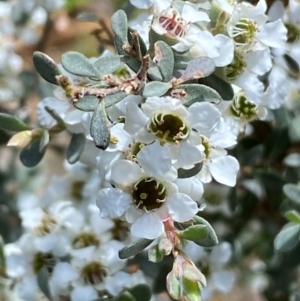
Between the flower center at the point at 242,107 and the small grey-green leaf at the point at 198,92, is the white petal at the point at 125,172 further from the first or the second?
the flower center at the point at 242,107

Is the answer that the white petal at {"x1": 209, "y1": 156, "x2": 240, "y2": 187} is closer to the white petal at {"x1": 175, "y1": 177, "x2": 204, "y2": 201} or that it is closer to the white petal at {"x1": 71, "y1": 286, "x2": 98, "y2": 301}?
the white petal at {"x1": 175, "y1": 177, "x2": 204, "y2": 201}

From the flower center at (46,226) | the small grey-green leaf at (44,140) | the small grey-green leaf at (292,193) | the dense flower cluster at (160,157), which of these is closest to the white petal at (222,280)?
the dense flower cluster at (160,157)

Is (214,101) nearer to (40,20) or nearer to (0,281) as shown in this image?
(0,281)

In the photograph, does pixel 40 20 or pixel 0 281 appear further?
pixel 40 20

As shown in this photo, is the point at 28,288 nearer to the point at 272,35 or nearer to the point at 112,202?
the point at 112,202

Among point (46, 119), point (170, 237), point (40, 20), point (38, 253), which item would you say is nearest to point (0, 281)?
point (38, 253)

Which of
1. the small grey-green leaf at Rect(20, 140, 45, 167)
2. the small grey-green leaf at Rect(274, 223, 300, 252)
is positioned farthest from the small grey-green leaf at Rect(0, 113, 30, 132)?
the small grey-green leaf at Rect(274, 223, 300, 252)

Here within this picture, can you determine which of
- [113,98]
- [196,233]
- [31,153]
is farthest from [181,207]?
[31,153]
